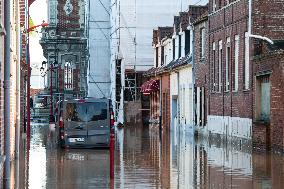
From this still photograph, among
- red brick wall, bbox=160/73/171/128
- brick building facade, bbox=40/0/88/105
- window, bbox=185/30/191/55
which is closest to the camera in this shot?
window, bbox=185/30/191/55

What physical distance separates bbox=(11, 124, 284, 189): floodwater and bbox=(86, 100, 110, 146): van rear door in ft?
1.79

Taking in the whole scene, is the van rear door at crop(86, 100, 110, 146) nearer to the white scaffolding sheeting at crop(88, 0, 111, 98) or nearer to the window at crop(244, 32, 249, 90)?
the window at crop(244, 32, 249, 90)

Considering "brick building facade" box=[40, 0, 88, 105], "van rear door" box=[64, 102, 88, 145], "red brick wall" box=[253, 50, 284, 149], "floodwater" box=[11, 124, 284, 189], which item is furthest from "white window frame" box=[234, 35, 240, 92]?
"brick building facade" box=[40, 0, 88, 105]

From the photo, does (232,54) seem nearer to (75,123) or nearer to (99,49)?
(75,123)

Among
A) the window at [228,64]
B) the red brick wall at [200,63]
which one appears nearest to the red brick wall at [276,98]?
the window at [228,64]

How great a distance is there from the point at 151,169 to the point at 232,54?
1566 centimetres

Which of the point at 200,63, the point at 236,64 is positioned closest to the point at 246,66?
the point at 236,64

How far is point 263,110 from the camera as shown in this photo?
31.2 meters

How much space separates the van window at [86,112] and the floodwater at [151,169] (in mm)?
1183

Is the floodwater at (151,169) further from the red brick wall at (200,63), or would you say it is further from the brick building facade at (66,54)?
the brick building facade at (66,54)

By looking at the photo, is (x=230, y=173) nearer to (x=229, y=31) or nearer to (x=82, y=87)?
(x=229, y=31)

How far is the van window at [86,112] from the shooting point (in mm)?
29906

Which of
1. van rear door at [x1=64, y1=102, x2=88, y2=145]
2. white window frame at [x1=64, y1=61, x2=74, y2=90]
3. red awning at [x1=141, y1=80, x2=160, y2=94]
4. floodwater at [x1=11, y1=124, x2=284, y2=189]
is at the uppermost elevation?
white window frame at [x1=64, y1=61, x2=74, y2=90]

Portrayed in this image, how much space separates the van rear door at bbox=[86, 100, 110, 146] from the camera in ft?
98.3
